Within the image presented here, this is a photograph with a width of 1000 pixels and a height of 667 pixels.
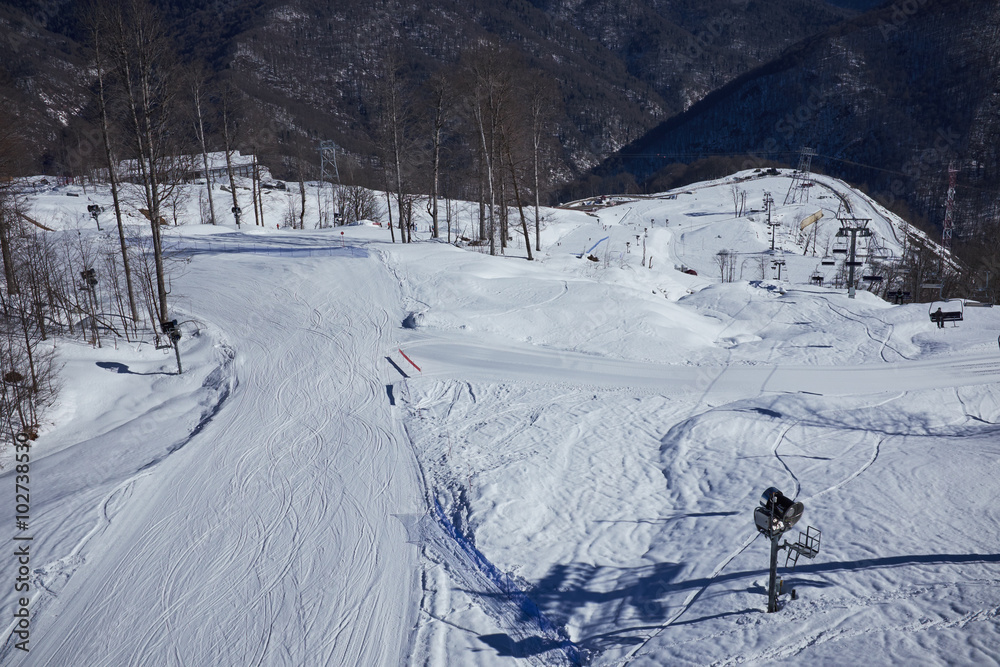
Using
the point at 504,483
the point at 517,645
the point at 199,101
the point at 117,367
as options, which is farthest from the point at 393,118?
the point at 517,645

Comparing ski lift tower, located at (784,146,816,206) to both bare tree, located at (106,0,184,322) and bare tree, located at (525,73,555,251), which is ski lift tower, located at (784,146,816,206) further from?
bare tree, located at (106,0,184,322)

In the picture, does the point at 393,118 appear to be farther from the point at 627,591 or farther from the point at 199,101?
the point at 627,591

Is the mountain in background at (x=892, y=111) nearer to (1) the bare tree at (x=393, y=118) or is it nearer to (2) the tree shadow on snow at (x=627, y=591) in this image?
(1) the bare tree at (x=393, y=118)

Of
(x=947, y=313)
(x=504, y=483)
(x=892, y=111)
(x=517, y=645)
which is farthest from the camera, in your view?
(x=892, y=111)

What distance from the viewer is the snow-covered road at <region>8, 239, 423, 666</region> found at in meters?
7.58

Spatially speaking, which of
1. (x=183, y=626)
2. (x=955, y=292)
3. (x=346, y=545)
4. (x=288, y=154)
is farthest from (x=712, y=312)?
(x=288, y=154)

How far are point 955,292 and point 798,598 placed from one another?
2104 inches

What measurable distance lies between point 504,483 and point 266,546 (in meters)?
4.71

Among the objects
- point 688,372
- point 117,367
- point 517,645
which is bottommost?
point 517,645

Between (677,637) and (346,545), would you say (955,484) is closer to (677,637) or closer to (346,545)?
(677,637)

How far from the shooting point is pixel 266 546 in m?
9.48

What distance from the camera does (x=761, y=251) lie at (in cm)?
6894

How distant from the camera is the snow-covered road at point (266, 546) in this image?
24.9 ft

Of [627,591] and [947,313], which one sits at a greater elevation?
[947,313]
